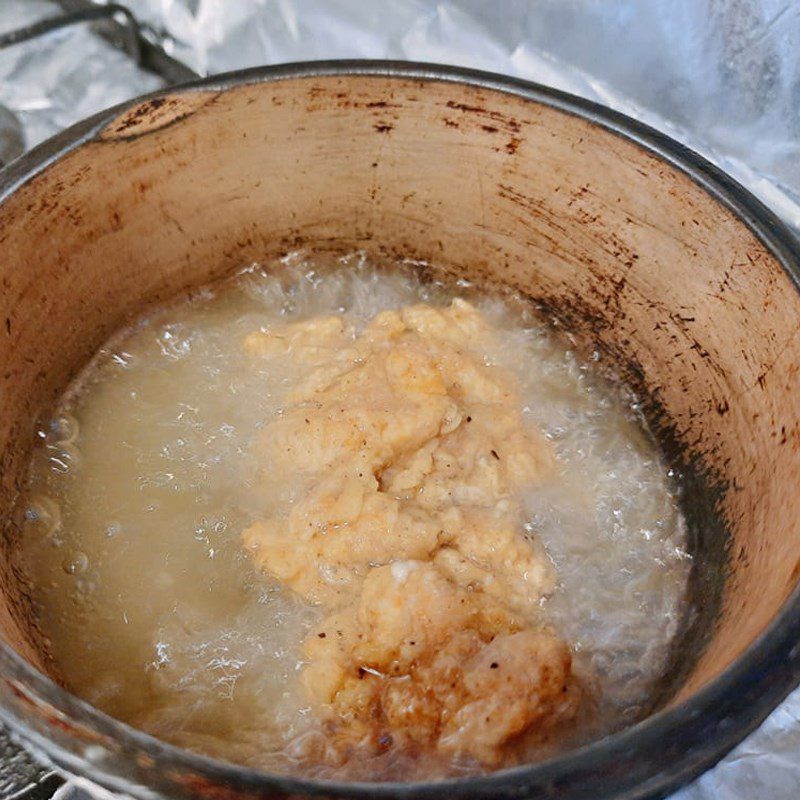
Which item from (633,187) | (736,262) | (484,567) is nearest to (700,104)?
(633,187)

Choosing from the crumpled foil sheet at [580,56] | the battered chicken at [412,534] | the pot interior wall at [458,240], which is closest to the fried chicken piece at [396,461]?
the battered chicken at [412,534]

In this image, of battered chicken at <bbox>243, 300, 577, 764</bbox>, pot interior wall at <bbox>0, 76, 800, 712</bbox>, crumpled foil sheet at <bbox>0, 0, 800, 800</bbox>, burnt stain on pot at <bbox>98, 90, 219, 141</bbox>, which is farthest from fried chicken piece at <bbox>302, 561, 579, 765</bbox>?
burnt stain on pot at <bbox>98, 90, 219, 141</bbox>

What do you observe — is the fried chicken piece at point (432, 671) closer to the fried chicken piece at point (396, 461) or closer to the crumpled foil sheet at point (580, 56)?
the fried chicken piece at point (396, 461)

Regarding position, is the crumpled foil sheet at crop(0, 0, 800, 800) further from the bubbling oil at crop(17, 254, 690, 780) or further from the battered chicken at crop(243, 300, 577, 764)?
the battered chicken at crop(243, 300, 577, 764)

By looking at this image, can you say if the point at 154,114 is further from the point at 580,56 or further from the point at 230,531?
the point at 580,56

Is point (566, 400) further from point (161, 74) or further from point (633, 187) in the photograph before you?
point (161, 74)

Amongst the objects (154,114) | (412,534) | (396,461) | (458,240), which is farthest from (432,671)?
(154,114)
